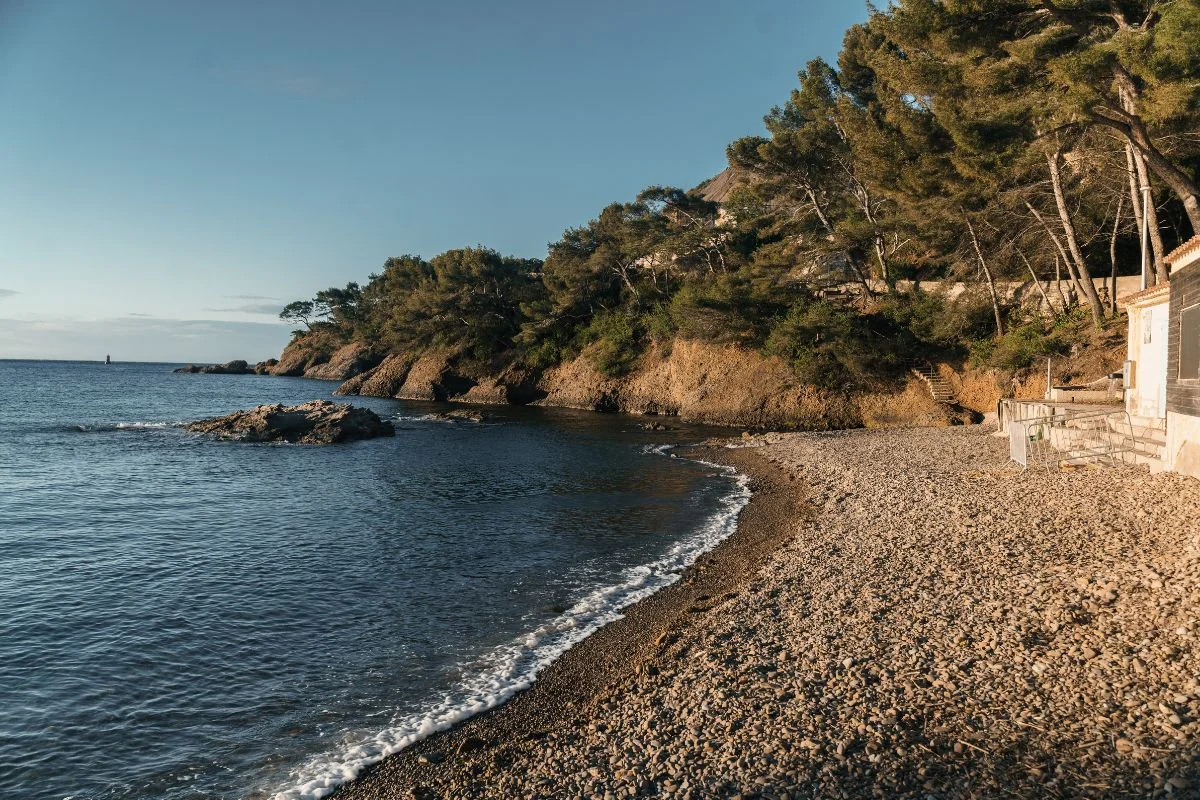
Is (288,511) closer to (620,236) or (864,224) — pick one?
(864,224)

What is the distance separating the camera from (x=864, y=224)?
37125 mm

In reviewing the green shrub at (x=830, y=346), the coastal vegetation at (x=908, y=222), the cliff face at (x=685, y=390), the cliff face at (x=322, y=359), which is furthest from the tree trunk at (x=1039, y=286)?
the cliff face at (x=322, y=359)

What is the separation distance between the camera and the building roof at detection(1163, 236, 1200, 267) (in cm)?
1495

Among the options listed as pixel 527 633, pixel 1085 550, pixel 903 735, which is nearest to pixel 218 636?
pixel 527 633

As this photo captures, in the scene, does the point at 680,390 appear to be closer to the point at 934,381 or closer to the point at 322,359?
the point at 934,381

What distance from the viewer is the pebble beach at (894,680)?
6203 millimetres

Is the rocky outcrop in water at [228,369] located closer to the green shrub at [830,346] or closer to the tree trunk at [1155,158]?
the green shrub at [830,346]

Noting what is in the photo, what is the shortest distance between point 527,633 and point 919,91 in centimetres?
1915

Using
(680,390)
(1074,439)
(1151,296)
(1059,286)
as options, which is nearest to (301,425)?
(680,390)

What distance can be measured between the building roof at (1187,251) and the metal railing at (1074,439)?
3993 mm

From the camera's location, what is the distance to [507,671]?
387 inches

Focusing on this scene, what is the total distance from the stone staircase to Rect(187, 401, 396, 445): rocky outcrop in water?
30339mm

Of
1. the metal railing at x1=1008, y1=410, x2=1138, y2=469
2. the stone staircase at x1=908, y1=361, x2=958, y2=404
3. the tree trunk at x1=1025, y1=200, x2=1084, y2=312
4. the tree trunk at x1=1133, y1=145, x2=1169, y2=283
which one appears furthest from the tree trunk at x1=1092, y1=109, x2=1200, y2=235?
the stone staircase at x1=908, y1=361, x2=958, y2=404

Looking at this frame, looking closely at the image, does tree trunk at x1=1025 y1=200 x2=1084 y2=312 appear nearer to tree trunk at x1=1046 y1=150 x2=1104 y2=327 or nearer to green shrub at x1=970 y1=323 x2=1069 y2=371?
tree trunk at x1=1046 y1=150 x2=1104 y2=327
